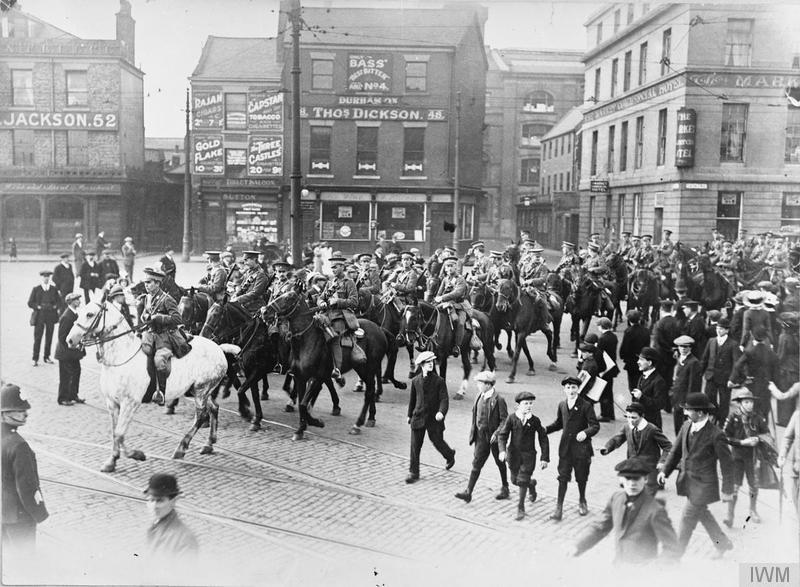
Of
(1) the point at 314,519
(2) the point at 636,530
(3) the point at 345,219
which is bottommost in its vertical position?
(1) the point at 314,519

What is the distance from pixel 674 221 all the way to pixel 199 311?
8.04 metres

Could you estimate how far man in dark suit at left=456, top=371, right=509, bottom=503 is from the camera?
7.71 meters

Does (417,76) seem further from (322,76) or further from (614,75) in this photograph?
(614,75)

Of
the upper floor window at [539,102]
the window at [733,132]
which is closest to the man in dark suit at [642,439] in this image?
the window at [733,132]

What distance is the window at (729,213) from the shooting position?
9.72 metres

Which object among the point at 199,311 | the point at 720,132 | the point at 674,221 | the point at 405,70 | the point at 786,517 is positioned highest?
the point at 405,70

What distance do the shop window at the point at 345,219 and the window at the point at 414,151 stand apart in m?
0.80

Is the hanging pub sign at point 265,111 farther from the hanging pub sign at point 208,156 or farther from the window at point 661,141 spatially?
the window at point 661,141

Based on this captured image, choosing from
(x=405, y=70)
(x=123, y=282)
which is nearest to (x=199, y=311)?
(x=123, y=282)

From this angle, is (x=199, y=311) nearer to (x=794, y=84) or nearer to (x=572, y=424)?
(x=572, y=424)

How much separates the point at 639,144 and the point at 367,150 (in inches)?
182

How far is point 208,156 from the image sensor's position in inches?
363

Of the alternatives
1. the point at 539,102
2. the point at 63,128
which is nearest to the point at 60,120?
the point at 63,128

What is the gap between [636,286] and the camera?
52.2ft
